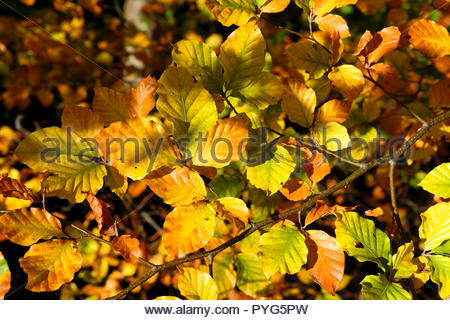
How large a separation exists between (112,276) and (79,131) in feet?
3.35

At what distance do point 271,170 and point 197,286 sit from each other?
0.81 ft

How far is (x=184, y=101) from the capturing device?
0.58m

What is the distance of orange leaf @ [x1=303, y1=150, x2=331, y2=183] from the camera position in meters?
0.75

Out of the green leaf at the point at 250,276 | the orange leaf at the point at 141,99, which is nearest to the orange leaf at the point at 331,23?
the orange leaf at the point at 141,99

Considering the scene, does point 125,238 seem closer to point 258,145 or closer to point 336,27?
point 258,145

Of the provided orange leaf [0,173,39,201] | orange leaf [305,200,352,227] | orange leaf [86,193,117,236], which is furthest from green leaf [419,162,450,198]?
orange leaf [0,173,39,201]

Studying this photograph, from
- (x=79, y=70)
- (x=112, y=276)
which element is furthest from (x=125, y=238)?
(x=79, y=70)

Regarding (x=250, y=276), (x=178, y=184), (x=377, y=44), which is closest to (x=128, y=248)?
(x=178, y=184)

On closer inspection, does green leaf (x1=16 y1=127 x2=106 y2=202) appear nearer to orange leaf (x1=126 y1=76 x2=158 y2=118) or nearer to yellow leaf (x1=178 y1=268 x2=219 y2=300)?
orange leaf (x1=126 y1=76 x2=158 y2=118)

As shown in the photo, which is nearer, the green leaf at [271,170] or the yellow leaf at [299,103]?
the green leaf at [271,170]

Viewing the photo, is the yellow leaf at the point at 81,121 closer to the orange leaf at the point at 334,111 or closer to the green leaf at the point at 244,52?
the green leaf at the point at 244,52

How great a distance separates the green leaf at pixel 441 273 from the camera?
1.93 ft

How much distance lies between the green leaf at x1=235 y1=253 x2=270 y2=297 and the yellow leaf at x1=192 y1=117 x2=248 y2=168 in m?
0.47

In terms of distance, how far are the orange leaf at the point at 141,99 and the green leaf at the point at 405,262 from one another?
478 mm
